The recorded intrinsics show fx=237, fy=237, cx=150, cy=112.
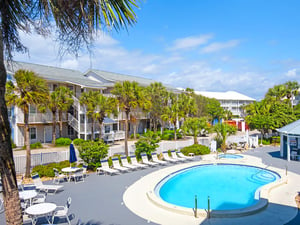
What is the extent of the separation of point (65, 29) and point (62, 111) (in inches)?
1051

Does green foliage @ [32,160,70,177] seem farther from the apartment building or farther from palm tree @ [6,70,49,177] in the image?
the apartment building

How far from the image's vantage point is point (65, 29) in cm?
421

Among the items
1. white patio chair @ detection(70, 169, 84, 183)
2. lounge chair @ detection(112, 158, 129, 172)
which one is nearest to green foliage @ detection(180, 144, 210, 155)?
lounge chair @ detection(112, 158, 129, 172)

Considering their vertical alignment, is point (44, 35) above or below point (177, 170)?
above

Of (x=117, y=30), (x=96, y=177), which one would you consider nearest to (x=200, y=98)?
(x=96, y=177)

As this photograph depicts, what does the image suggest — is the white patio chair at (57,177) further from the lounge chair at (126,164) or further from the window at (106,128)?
the window at (106,128)

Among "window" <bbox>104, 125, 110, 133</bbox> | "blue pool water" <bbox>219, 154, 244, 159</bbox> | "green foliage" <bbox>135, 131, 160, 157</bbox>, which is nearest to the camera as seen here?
"green foliage" <bbox>135, 131, 160, 157</bbox>

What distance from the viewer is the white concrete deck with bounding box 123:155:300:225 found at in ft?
28.0

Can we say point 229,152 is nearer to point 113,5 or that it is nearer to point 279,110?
point 279,110

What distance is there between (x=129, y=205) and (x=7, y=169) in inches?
296

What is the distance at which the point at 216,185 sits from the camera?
14.6 metres

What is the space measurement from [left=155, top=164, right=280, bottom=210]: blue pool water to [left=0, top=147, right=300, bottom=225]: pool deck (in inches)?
44.9

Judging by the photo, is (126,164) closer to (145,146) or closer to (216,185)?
(145,146)

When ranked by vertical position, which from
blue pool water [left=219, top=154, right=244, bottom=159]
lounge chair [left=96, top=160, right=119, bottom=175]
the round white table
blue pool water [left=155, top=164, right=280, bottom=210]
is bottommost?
blue pool water [left=155, top=164, right=280, bottom=210]
